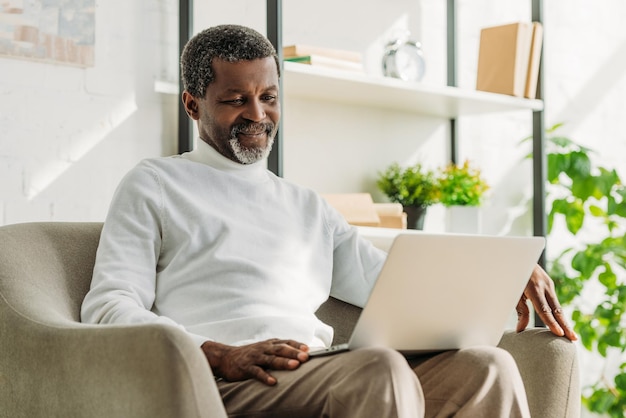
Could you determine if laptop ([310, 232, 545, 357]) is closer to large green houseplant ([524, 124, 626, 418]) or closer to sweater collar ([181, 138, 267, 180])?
sweater collar ([181, 138, 267, 180])

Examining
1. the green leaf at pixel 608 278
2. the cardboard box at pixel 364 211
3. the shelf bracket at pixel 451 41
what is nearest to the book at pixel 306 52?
the cardboard box at pixel 364 211

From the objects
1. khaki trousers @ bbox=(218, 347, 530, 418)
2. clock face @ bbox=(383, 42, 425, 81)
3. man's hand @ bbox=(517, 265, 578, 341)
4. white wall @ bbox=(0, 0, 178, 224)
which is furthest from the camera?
clock face @ bbox=(383, 42, 425, 81)

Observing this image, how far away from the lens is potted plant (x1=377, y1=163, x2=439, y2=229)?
2.85 metres

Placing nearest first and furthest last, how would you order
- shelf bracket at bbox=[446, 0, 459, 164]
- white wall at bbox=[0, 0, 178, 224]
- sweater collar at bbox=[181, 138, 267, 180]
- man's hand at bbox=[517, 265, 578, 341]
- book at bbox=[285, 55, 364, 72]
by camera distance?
1. man's hand at bbox=[517, 265, 578, 341]
2. sweater collar at bbox=[181, 138, 267, 180]
3. white wall at bbox=[0, 0, 178, 224]
4. book at bbox=[285, 55, 364, 72]
5. shelf bracket at bbox=[446, 0, 459, 164]

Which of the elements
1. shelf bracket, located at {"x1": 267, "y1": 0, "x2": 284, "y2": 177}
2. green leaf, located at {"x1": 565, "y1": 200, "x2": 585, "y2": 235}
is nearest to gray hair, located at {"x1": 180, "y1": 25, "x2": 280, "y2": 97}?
shelf bracket, located at {"x1": 267, "y1": 0, "x2": 284, "y2": 177}

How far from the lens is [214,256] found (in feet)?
5.23

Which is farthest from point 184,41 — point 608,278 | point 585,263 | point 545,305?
point 608,278

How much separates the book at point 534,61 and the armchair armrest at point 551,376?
1.42 meters

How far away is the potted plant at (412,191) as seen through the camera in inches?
112

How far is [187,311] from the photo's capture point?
157 cm

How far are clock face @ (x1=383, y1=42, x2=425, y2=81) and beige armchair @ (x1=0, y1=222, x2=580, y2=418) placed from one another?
1081mm

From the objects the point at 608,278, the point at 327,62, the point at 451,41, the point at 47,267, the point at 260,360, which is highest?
the point at 451,41

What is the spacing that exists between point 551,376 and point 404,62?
140 centimetres

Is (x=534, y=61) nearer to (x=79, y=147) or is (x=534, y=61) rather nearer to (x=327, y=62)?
(x=327, y=62)
